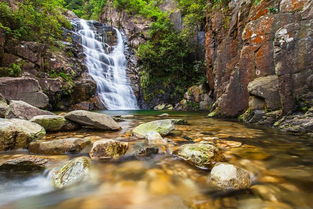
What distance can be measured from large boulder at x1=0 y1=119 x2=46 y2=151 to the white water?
39.9 feet

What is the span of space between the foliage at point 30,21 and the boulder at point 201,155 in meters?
14.4

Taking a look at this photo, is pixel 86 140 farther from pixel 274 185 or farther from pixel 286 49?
pixel 286 49

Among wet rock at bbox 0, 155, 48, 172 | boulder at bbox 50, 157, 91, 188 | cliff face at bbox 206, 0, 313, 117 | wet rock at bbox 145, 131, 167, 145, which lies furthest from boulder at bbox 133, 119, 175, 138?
cliff face at bbox 206, 0, 313, 117

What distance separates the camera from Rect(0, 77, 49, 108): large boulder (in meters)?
9.36

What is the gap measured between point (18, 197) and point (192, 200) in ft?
5.31

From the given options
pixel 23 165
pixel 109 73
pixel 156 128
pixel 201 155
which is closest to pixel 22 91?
pixel 109 73

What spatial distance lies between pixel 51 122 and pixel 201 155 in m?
3.36

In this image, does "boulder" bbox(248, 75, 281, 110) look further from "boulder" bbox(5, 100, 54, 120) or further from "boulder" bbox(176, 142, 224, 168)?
"boulder" bbox(5, 100, 54, 120)

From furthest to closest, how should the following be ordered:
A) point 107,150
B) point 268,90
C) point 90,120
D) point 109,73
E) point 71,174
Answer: point 109,73, point 268,90, point 90,120, point 107,150, point 71,174

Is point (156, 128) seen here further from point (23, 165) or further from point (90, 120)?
point (23, 165)

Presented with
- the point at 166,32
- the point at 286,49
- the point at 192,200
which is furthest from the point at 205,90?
the point at 192,200

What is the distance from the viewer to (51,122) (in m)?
4.04

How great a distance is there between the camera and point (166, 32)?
19.4m

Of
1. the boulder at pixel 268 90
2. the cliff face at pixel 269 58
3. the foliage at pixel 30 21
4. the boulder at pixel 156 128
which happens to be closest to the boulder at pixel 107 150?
the boulder at pixel 156 128
